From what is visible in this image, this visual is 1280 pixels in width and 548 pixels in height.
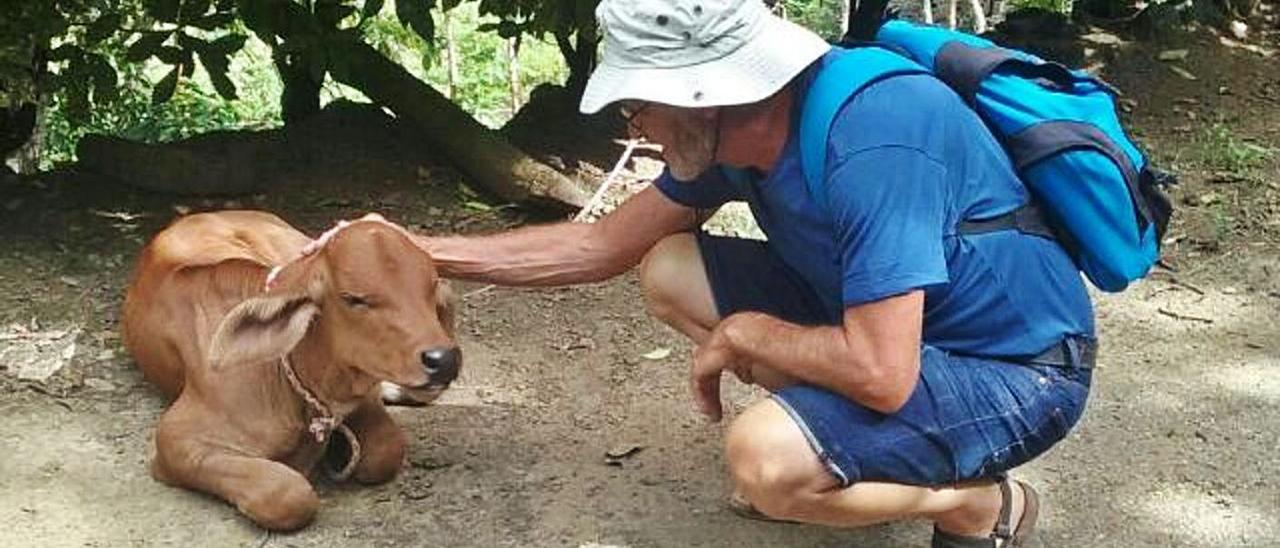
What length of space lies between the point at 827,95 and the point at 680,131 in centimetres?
30

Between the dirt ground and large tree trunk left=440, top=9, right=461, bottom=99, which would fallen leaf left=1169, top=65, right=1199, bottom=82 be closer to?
the dirt ground

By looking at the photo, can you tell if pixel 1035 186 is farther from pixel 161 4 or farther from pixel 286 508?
pixel 161 4

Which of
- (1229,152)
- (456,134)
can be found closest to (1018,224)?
(456,134)

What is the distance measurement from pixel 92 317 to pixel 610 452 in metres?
1.87

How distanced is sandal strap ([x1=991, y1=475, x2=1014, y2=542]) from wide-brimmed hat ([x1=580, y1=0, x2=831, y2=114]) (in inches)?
46.4

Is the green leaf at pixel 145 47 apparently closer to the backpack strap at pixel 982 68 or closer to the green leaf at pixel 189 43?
the green leaf at pixel 189 43

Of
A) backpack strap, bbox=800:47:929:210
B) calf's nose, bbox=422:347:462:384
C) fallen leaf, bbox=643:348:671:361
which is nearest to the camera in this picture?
backpack strap, bbox=800:47:929:210

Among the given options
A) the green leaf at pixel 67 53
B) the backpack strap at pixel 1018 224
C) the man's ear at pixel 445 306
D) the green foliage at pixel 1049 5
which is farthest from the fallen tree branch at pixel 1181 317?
the green foliage at pixel 1049 5

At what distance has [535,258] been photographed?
13.8ft

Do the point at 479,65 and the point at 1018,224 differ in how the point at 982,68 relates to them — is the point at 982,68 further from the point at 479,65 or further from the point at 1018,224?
the point at 479,65

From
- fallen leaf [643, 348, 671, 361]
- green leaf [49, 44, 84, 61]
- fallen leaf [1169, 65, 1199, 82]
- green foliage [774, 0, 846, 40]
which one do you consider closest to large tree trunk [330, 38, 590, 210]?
green leaf [49, 44, 84, 61]

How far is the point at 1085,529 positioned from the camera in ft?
13.8

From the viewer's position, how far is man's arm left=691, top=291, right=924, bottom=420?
10.7ft

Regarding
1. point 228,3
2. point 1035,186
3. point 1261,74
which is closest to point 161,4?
point 228,3
